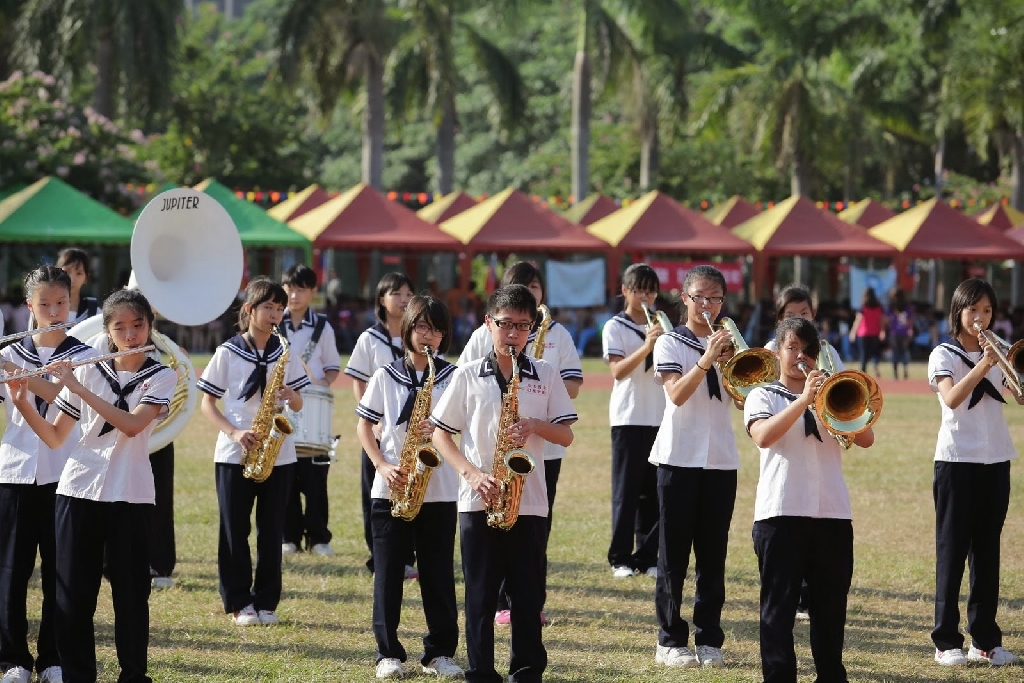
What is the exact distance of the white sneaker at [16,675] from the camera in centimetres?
659

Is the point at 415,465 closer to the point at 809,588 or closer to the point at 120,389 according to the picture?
the point at 120,389

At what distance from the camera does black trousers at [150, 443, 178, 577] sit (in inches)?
351

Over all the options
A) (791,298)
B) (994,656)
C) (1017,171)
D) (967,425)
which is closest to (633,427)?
(791,298)

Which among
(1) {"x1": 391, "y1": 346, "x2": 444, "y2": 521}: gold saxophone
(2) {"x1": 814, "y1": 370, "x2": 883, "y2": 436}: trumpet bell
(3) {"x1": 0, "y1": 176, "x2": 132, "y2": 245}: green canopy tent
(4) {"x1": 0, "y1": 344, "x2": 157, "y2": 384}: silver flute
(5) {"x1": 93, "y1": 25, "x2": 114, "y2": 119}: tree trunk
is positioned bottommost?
(1) {"x1": 391, "y1": 346, "x2": 444, "y2": 521}: gold saxophone

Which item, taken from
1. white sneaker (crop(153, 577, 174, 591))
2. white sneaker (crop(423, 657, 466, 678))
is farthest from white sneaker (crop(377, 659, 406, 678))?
white sneaker (crop(153, 577, 174, 591))

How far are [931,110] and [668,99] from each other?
791cm

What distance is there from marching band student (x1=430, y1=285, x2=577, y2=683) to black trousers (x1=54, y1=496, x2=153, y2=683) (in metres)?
1.36

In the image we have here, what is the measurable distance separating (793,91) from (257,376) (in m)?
32.5

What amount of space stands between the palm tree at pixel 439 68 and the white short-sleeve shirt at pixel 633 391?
2750 cm

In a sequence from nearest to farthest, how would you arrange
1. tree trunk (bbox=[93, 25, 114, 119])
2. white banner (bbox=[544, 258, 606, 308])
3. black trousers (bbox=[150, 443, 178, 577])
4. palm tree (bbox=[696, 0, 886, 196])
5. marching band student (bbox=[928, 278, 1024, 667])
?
marching band student (bbox=[928, 278, 1024, 667]) < black trousers (bbox=[150, 443, 178, 577]) < white banner (bbox=[544, 258, 606, 308]) < tree trunk (bbox=[93, 25, 114, 119]) < palm tree (bbox=[696, 0, 886, 196])

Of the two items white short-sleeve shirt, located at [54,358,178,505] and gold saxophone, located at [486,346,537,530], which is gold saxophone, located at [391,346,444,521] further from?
white short-sleeve shirt, located at [54,358,178,505]

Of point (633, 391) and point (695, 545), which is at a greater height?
point (633, 391)

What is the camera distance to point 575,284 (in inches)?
1265

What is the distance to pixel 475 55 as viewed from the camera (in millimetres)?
37344
